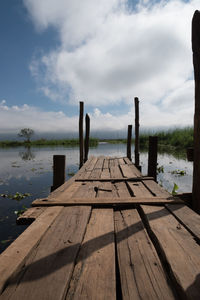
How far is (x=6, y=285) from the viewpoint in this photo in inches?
41.6

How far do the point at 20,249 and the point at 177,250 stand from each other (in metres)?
1.32

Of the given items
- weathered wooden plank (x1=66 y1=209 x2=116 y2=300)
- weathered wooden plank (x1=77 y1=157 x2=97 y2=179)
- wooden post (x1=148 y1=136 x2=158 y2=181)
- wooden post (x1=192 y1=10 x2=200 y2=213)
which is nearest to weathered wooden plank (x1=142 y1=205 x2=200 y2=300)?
weathered wooden plank (x1=66 y1=209 x2=116 y2=300)

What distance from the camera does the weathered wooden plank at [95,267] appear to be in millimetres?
1011

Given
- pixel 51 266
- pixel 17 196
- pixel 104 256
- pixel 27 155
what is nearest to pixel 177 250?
pixel 104 256

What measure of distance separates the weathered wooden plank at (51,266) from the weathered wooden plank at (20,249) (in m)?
0.05

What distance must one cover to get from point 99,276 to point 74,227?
2.34ft

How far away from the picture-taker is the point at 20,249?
54.2 inches

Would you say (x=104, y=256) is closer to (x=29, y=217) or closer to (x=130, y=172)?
(x=29, y=217)

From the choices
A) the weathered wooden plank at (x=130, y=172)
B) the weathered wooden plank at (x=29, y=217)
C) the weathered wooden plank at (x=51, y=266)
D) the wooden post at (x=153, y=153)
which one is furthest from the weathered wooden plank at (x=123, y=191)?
the wooden post at (x=153, y=153)

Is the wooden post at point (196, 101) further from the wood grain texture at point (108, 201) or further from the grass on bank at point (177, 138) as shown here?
the grass on bank at point (177, 138)

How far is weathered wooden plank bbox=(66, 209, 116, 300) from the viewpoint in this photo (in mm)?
1011

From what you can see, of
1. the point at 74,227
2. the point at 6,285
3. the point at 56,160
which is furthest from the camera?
the point at 56,160

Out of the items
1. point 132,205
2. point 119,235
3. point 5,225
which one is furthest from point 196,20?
point 5,225

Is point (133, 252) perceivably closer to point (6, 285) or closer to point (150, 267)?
point (150, 267)
